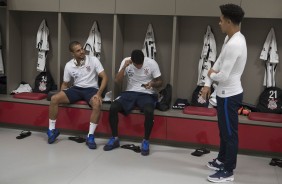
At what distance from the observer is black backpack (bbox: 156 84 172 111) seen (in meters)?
4.29

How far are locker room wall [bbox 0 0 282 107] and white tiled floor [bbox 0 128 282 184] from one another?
38.4 inches

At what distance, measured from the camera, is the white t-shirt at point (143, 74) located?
4.35 metres

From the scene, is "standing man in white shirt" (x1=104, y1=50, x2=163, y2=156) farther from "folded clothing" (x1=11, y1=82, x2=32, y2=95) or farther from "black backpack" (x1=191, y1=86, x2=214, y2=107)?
"folded clothing" (x1=11, y1=82, x2=32, y2=95)

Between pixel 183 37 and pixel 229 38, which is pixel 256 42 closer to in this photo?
pixel 183 37

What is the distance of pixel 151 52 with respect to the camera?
4.77m

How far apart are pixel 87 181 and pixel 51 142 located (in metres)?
1.17

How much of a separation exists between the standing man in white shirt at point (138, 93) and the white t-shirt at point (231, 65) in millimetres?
1097

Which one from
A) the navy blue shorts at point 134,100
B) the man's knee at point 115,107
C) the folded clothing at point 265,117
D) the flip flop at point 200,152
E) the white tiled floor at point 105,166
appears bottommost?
the white tiled floor at point 105,166

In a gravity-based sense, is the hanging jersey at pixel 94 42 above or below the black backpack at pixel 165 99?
above

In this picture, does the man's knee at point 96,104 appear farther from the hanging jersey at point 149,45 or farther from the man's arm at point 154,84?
the hanging jersey at point 149,45

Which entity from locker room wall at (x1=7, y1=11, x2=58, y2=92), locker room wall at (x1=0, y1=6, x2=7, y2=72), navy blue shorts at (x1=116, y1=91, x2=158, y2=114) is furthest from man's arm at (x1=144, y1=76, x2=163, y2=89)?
locker room wall at (x1=0, y1=6, x2=7, y2=72)

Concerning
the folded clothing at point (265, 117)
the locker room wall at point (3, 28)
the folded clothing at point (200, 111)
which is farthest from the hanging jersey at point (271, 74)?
the locker room wall at point (3, 28)

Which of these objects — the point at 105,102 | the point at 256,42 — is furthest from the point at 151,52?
the point at 256,42

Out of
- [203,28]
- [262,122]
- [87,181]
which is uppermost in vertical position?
[203,28]
